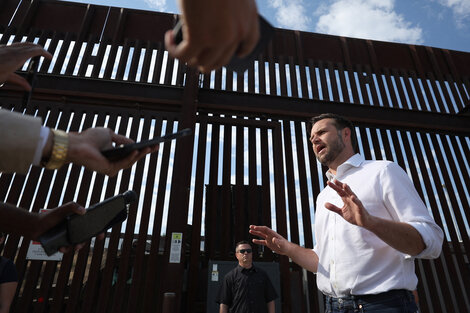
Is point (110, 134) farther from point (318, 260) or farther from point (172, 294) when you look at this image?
point (172, 294)

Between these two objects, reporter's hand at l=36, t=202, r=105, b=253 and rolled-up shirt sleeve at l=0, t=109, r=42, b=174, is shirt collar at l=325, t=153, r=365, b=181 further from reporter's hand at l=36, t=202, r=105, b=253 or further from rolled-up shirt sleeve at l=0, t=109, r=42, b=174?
rolled-up shirt sleeve at l=0, t=109, r=42, b=174

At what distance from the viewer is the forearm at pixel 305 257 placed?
2.02 metres

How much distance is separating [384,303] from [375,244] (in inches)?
11.1

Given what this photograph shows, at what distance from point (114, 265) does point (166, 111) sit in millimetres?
2154

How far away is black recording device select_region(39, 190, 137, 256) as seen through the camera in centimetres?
113

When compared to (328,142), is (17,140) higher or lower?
lower

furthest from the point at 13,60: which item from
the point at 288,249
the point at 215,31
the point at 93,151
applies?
the point at 288,249

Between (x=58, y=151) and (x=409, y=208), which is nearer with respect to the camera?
(x=58, y=151)

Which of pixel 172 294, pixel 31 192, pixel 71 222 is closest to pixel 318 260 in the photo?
pixel 71 222

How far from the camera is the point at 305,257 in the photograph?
2.04 metres

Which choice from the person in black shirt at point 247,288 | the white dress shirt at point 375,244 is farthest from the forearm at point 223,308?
the white dress shirt at point 375,244

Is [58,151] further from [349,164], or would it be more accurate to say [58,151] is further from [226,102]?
[226,102]

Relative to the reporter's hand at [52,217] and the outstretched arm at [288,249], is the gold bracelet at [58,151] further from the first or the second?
the outstretched arm at [288,249]

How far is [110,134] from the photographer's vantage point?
3.69 ft
